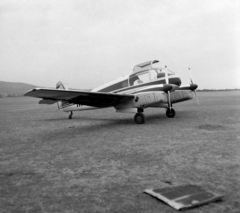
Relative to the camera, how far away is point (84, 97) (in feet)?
29.7

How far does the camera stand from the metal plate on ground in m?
2.51

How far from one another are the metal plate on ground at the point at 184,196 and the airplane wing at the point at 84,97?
5.50m

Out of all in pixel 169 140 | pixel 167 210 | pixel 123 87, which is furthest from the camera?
pixel 123 87

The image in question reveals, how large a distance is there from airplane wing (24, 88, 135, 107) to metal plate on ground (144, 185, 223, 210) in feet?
18.1

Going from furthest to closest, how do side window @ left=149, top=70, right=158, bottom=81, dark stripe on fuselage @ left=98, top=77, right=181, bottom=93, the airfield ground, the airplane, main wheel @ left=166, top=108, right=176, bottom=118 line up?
1. main wheel @ left=166, top=108, right=176, bottom=118
2. side window @ left=149, top=70, right=158, bottom=81
3. dark stripe on fuselage @ left=98, top=77, right=181, bottom=93
4. the airplane
5. the airfield ground

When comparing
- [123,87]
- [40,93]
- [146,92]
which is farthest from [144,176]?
[123,87]

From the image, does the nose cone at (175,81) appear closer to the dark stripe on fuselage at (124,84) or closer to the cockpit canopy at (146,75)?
Answer: the dark stripe on fuselage at (124,84)

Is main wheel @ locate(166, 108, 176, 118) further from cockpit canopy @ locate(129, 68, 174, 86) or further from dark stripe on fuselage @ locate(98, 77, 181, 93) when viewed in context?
cockpit canopy @ locate(129, 68, 174, 86)

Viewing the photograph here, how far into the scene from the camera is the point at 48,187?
3201 millimetres

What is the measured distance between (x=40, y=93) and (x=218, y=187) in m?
6.33

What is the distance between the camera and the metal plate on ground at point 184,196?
2.51m

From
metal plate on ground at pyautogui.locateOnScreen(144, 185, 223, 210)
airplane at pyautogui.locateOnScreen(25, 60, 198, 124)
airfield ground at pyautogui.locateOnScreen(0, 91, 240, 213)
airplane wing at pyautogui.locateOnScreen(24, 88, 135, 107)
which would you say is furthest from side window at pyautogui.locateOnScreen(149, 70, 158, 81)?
metal plate on ground at pyautogui.locateOnScreen(144, 185, 223, 210)

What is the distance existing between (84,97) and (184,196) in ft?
22.7

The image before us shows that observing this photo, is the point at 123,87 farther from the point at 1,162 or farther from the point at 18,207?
the point at 18,207
